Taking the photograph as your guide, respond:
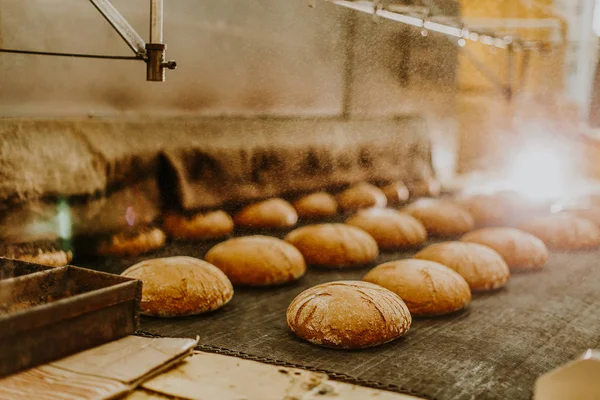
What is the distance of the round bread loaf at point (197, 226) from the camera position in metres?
4.11

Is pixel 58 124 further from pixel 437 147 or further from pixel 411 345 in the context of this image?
pixel 437 147

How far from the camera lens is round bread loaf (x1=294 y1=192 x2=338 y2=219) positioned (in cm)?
502

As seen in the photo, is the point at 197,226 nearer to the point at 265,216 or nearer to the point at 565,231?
the point at 265,216

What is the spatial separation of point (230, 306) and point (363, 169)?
2961mm

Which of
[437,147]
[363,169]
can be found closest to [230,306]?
[363,169]

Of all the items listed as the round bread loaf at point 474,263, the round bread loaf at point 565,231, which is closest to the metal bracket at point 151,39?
the round bread loaf at point 474,263

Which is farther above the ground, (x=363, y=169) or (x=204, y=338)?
(x=363, y=169)

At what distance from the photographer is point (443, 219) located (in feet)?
16.6

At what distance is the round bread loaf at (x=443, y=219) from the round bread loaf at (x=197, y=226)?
5.46 feet

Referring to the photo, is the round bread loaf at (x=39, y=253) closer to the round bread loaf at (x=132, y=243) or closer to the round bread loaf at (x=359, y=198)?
the round bread loaf at (x=132, y=243)

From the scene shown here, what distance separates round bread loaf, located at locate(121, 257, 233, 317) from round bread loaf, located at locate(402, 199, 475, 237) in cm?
239

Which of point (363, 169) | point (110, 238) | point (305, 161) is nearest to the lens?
point (110, 238)

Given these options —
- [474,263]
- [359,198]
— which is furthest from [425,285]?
[359,198]

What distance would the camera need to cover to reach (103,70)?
389cm
